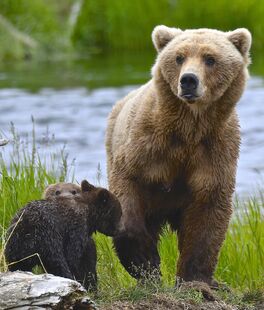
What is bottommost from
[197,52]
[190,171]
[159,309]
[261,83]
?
[261,83]

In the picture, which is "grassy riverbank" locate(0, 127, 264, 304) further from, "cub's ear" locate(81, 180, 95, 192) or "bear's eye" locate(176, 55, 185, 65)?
"bear's eye" locate(176, 55, 185, 65)

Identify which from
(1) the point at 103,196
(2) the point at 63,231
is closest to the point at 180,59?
(1) the point at 103,196

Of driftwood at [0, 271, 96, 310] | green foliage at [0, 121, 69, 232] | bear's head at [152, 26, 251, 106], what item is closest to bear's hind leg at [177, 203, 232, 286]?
bear's head at [152, 26, 251, 106]

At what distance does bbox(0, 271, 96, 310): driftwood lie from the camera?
19.5 feet

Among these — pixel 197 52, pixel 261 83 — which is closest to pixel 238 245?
pixel 197 52

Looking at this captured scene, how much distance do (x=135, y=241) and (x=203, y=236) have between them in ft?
1.42

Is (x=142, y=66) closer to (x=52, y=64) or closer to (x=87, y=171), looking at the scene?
(x=52, y=64)

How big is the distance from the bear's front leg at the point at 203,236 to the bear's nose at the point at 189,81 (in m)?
0.78

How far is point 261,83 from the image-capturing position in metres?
24.1

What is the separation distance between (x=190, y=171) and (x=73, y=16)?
23.2m

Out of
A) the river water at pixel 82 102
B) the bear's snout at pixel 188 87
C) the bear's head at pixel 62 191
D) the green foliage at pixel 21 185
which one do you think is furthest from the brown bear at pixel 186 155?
the river water at pixel 82 102

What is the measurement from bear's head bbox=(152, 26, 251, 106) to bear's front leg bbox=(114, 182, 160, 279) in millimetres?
754

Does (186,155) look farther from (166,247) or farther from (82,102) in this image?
(82,102)

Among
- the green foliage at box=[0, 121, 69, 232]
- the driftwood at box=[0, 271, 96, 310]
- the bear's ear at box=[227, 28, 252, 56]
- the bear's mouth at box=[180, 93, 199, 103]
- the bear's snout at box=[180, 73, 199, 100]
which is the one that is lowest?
the green foliage at box=[0, 121, 69, 232]
